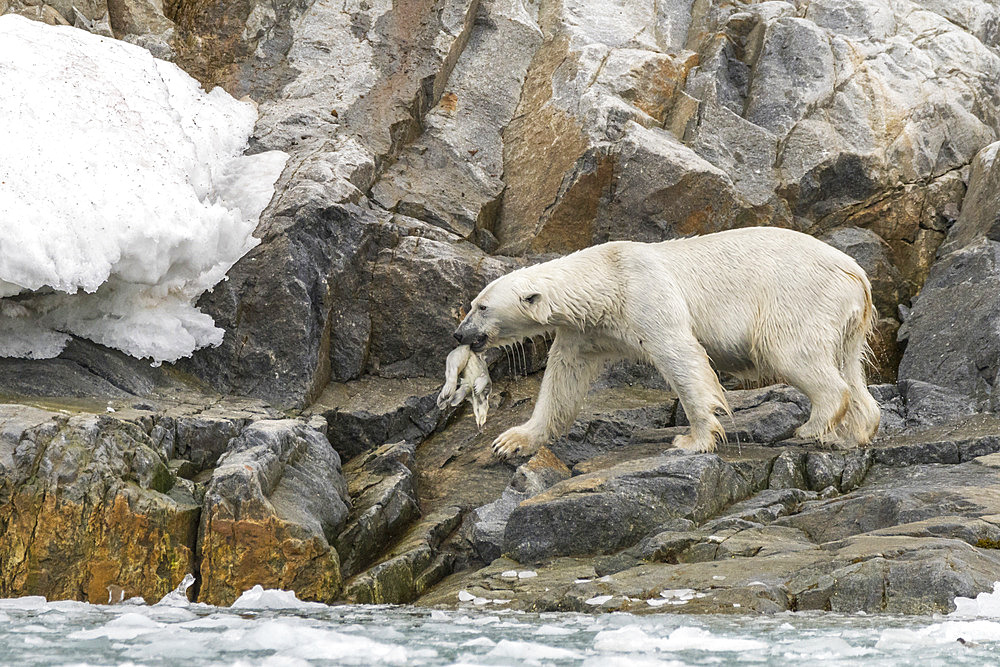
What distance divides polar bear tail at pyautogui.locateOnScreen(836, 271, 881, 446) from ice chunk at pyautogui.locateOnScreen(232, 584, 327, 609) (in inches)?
202

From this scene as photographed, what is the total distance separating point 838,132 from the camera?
537 inches

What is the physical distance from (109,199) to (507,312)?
387 centimetres

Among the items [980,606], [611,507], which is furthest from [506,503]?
[980,606]

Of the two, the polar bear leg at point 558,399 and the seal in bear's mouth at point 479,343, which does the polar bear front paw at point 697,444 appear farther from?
the seal in bear's mouth at point 479,343

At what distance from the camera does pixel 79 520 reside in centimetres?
686

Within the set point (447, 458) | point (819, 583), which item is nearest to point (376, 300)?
point (447, 458)

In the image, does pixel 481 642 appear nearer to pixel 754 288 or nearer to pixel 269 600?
pixel 269 600

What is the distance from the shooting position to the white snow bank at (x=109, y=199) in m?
8.91

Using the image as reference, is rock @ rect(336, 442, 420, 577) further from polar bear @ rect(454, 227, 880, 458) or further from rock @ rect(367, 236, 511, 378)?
rock @ rect(367, 236, 511, 378)

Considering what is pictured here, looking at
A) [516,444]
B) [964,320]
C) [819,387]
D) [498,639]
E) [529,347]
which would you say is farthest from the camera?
[529,347]

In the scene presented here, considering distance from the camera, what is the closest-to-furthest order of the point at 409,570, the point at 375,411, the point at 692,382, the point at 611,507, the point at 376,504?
1. the point at 611,507
2. the point at 409,570
3. the point at 376,504
4. the point at 692,382
5. the point at 375,411

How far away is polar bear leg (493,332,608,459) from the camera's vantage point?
973 centimetres

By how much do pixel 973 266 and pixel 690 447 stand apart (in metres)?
4.81

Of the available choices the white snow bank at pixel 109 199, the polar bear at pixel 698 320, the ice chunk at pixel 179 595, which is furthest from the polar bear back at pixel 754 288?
the ice chunk at pixel 179 595
